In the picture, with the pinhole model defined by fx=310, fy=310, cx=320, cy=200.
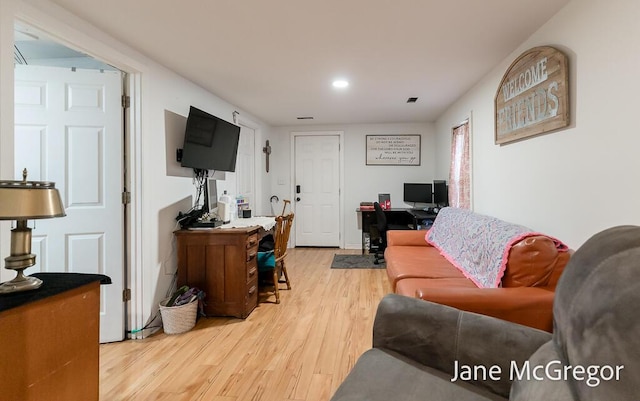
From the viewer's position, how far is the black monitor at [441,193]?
430cm

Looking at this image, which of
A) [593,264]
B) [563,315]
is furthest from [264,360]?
[593,264]

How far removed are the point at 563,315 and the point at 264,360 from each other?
1758 mm

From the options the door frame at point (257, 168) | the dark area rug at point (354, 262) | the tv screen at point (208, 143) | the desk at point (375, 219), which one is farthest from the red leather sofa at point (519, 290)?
the door frame at point (257, 168)

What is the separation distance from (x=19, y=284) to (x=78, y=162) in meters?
1.26

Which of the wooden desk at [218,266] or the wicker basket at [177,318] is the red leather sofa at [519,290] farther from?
the wicker basket at [177,318]

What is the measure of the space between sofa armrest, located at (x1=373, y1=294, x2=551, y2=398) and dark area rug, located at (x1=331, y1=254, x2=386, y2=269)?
9.98ft

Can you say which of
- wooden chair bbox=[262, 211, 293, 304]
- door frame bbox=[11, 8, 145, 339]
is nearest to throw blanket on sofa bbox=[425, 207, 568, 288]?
wooden chair bbox=[262, 211, 293, 304]

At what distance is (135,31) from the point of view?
2090 millimetres

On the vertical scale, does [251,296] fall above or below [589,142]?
below

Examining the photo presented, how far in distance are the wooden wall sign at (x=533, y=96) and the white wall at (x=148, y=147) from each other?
2817 millimetres

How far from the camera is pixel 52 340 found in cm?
131

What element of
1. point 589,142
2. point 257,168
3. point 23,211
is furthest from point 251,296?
point 589,142

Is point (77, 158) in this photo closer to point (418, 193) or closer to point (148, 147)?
point (148, 147)

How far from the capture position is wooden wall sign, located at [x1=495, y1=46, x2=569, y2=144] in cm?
180
